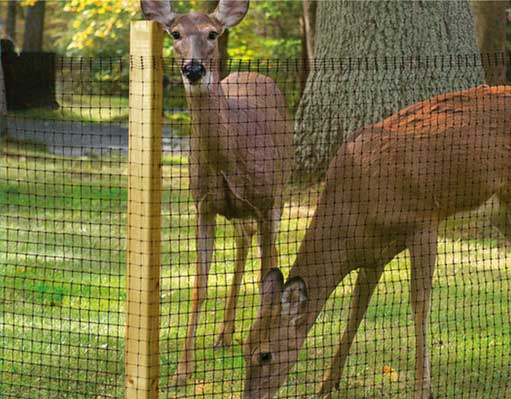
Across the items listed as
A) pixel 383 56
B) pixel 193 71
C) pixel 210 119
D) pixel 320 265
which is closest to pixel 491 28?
pixel 383 56

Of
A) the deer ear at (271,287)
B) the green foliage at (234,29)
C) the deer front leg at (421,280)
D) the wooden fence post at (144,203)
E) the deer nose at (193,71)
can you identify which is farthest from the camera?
the green foliage at (234,29)

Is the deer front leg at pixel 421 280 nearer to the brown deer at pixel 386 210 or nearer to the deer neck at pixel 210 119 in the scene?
the brown deer at pixel 386 210

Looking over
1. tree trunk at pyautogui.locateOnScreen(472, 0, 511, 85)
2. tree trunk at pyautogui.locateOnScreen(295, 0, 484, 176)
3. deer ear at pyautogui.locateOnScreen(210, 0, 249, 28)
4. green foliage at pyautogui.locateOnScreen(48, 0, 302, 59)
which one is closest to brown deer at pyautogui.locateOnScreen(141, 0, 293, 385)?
deer ear at pyautogui.locateOnScreen(210, 0, 249, 28)

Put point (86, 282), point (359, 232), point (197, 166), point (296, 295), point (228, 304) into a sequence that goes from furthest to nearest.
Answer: point (86, 282) → point (228, 304) → point (197, 166) → point (359, 232) → point (296, 295)

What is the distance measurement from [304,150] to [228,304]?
477 centimetres

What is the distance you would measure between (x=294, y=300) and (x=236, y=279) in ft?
5.65

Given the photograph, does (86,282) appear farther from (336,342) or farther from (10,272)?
(336,342)

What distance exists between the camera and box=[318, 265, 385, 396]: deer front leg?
6.96 meters

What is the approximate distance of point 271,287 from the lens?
20.8ft

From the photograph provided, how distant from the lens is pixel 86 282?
366 inches

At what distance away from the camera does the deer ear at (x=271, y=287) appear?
20.7 ft

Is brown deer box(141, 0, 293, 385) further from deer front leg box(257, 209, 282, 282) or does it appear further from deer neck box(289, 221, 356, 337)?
deer neck box(289, 221, 356, 337)

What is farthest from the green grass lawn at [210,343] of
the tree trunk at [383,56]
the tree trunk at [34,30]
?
the tree trunk at [34,30]

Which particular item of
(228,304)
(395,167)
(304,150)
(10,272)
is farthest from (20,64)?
(395,167)
